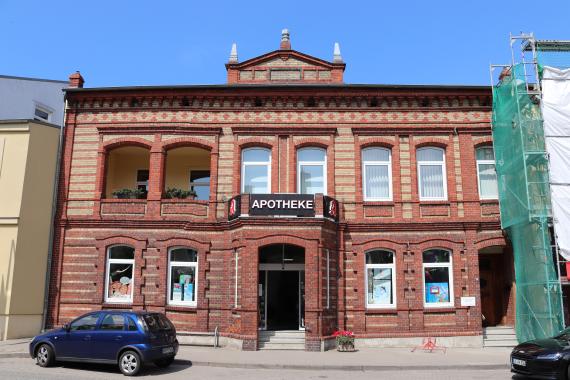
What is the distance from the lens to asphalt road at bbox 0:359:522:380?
39.1 feet

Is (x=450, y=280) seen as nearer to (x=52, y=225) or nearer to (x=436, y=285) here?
(x=436, y=285)

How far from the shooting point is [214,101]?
19031 mm

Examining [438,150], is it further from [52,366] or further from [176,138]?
[52,366]

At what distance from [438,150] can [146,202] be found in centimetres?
1129

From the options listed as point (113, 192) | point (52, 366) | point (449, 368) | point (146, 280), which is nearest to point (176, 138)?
point (113, 192)

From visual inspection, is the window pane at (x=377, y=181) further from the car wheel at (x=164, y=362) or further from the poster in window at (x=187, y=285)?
the car wheel at (x=164, y=362)

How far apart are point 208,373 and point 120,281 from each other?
7.09 metres

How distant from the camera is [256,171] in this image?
1891cm

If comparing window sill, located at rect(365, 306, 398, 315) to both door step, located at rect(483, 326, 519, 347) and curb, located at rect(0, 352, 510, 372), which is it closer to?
door step, located at rect(483, 326, 519, 347)

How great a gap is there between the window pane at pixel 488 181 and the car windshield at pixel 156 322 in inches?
491

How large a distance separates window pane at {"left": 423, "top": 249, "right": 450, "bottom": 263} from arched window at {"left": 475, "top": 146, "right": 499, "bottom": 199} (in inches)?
106

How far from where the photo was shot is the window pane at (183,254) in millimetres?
18312

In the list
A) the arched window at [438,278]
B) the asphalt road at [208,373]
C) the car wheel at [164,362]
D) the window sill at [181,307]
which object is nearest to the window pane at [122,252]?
the window sill at [181,307]

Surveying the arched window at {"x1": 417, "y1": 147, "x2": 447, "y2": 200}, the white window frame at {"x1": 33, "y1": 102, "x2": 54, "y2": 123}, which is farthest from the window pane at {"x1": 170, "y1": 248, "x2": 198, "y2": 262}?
the white window frame at {"x1": 33, "y1": 102, "x2": 54, "y2": 123}
